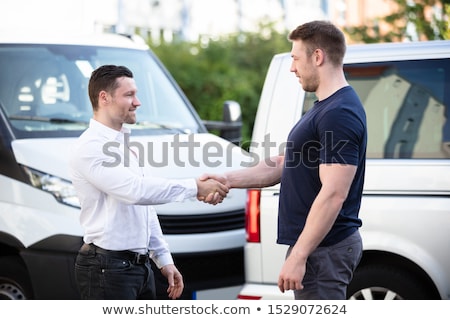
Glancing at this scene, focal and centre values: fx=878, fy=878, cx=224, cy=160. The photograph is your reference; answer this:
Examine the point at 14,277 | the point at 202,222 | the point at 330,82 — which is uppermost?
the point at 330,82

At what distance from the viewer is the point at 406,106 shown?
539cm

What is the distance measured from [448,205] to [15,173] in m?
2.87

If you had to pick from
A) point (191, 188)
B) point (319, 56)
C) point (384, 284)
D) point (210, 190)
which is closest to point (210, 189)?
point (210, 190)

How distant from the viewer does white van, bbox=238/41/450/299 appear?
5172 millimetres

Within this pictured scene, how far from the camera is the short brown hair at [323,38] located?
3.96m

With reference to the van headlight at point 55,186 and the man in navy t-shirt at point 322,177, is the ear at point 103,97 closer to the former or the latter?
the man in navy t-shirt at point 322,177

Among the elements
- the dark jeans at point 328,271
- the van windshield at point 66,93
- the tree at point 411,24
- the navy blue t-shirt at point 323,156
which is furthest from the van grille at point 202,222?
the tree at point 411,24

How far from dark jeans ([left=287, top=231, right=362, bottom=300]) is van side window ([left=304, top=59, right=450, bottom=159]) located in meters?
1.51

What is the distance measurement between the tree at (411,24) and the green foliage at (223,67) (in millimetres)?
5661

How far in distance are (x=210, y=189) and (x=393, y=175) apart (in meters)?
1.24

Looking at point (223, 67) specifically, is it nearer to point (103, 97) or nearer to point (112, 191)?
point (103, 97)

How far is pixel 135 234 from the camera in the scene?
14.1 feet

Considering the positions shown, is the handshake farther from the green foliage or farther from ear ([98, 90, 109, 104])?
the green foliage
